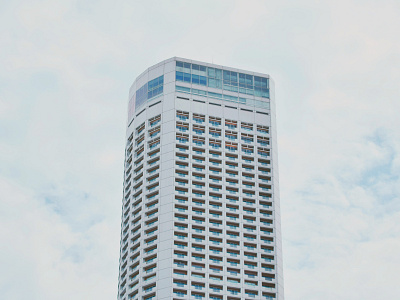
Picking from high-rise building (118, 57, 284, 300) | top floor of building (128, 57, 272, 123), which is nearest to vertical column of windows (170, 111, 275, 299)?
high-rise building (118, 57, 284, 300)

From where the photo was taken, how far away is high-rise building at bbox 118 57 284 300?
174 meters

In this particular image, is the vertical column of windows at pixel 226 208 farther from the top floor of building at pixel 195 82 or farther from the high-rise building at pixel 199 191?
the top floor of building at pixel 195 82

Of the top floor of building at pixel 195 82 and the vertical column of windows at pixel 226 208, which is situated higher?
the top floor of building at pixel 195 82

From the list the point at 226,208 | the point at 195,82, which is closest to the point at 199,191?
the point at 226,208

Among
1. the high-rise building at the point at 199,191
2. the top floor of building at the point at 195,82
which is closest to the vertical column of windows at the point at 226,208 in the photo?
the high-rise building at the point at 199,191

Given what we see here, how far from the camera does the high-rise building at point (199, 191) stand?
6850 inches

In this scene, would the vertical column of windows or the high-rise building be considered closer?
the high-rise building

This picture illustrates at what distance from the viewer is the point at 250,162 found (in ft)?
626

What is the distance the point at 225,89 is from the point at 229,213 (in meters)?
30.5

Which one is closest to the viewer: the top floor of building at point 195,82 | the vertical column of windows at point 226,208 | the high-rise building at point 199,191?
the high-rise building at point 199,191

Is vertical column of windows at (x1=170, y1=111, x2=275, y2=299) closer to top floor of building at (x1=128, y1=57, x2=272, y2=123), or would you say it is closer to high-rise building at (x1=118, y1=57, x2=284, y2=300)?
high-rise building at (x1=118, y1=57, x2=284, y2=300)

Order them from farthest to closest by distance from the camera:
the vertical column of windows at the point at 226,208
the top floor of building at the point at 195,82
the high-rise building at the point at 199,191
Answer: the top floor of building at the point at 195,82 → the vertical column of windows at the point at 226,208 → the high-rise building at the point at 199,191

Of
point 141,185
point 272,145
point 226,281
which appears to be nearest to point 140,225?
point 141,185

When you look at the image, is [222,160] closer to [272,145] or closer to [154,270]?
[272,145]
